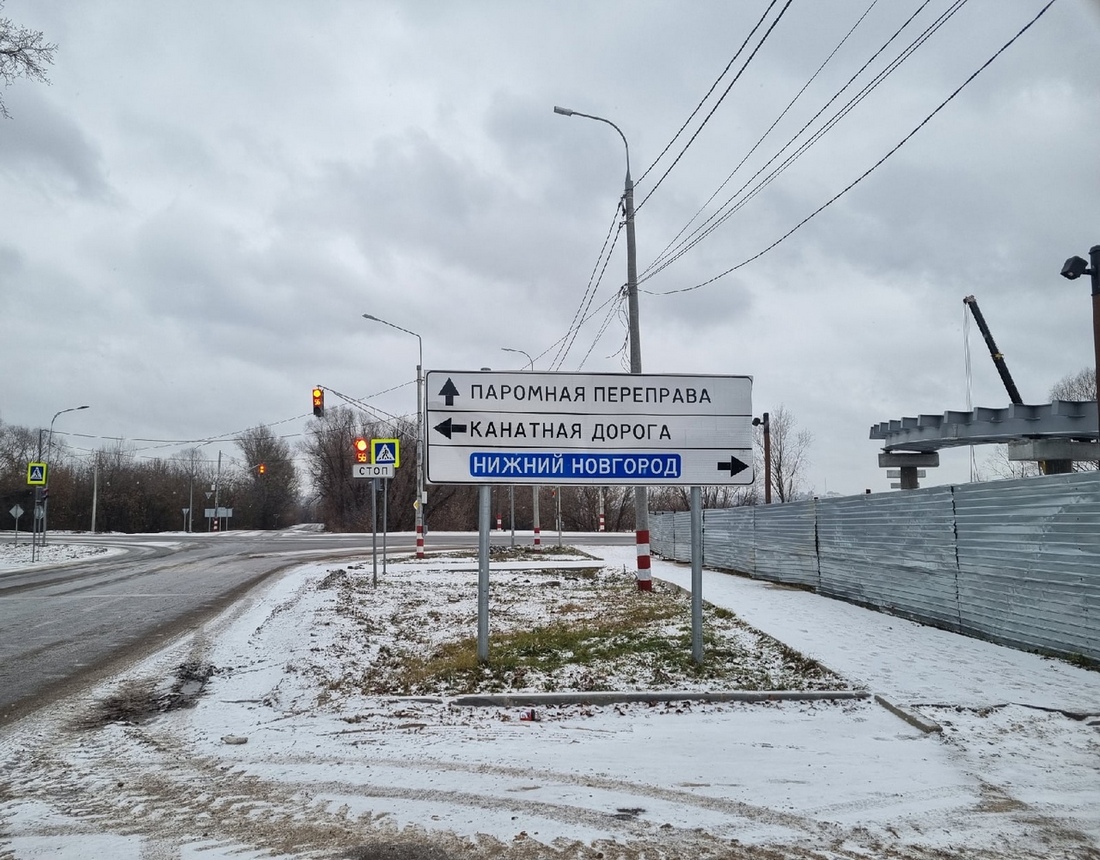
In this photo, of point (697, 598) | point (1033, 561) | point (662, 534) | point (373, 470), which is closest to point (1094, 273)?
point (1033, 561)

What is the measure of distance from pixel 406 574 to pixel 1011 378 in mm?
25639

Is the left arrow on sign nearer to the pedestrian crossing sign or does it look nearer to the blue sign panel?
the blue sign panel

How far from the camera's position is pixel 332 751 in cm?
552

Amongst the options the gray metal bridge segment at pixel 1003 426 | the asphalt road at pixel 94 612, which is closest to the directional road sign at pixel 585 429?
the asphalt road at pixel 94 612

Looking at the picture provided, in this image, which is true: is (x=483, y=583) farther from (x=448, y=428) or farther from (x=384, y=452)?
(x=384, y=452)

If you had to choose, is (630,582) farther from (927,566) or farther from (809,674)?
(809,674)

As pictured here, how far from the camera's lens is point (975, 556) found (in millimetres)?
9719

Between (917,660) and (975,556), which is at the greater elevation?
(975,556)

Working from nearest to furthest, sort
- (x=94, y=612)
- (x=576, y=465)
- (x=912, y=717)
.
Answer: (x=912, y=717), (x=576, y=465), (x=94, y=612)

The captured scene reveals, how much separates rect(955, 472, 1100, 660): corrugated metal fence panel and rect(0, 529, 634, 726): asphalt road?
9882mm

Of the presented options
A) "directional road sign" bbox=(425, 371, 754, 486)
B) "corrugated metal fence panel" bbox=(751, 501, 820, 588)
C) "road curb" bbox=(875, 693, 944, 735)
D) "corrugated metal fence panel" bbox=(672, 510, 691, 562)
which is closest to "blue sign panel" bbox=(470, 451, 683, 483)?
"directional road sign" bbox=(425, 371, 754, 486)

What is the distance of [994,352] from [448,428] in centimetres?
3041

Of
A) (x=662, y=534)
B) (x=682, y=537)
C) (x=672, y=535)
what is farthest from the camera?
(x=662, y=534)

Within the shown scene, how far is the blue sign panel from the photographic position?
8.42m
